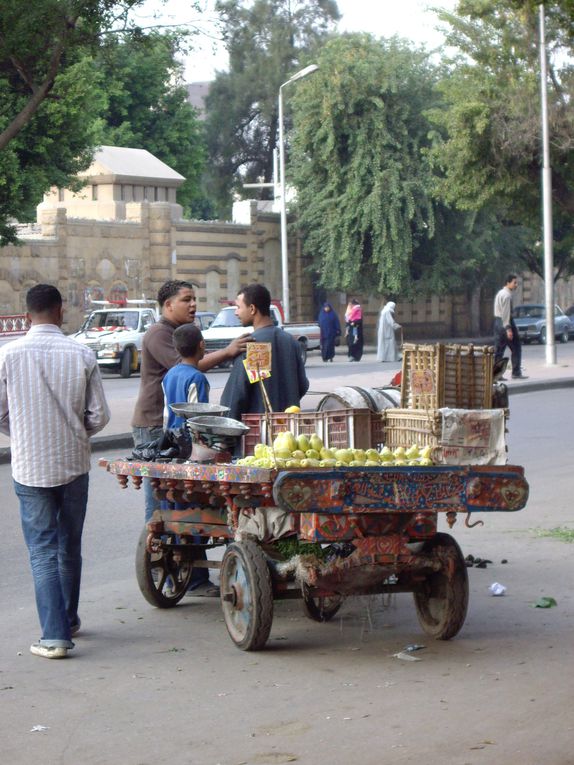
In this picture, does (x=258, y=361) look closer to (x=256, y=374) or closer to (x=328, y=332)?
(x=256, y=374)

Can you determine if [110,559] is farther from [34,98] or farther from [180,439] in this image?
[34,98]

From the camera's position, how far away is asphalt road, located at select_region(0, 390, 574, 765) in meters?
5.05

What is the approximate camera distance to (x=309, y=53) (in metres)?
65.6

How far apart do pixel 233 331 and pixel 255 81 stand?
108 ft

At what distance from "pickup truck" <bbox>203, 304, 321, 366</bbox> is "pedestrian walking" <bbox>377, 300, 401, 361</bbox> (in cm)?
214

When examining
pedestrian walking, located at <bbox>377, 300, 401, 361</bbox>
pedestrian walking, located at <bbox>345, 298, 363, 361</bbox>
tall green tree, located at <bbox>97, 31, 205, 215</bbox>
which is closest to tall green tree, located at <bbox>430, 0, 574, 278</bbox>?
pedestrian walking, located at <bbox>377, 300, 401, 361</bbox>

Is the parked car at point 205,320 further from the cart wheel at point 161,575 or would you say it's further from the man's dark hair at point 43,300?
the man's dark hair at point 43,300

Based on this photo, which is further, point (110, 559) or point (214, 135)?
point (214, 135)

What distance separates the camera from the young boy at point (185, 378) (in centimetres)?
762

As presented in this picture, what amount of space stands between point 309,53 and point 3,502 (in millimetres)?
56027

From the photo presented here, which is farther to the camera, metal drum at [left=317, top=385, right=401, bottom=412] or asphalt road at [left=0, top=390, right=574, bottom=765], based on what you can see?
metal drum at [left=317, top=385, right=401, bottom=412]

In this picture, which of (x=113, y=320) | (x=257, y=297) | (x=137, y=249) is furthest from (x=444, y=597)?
(x=137, y=249)

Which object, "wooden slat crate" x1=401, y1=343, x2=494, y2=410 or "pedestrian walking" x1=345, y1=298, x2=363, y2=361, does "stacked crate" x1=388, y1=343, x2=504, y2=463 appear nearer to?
"wooden slat crate" x1=401, y1=343, x2=494, y2=410

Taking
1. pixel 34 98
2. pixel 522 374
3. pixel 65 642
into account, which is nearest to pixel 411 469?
pixel 65 642
